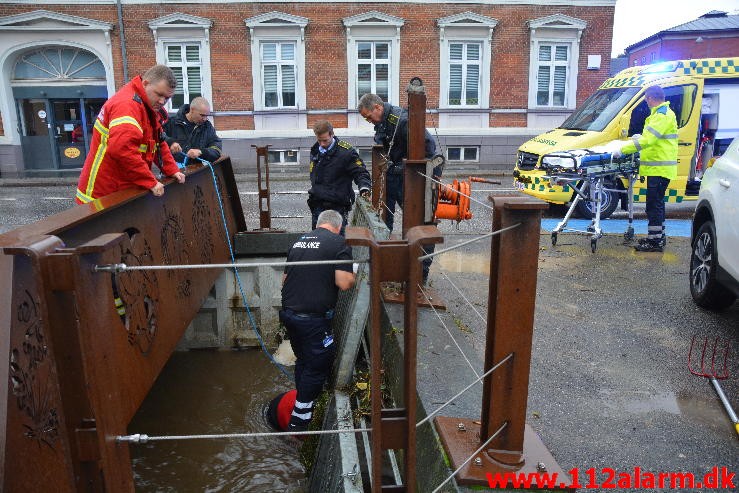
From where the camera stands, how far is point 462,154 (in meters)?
20.9

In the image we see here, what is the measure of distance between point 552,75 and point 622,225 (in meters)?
11.8

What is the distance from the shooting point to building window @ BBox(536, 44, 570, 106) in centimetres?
2022

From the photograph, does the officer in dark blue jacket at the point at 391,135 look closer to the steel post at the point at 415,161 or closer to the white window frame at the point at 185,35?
the steel post at the point at 415,161

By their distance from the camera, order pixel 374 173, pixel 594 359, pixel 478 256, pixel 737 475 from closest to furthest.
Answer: pixel 737 475, pixel 594 359, pixel 374 173, pixel 478 256

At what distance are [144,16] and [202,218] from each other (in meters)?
15.8

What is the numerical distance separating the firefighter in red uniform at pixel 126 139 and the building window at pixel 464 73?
55.5 ft

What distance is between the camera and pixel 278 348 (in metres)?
7.43

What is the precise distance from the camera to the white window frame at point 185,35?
742 inches

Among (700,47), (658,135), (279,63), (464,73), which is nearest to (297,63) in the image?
(279,63)

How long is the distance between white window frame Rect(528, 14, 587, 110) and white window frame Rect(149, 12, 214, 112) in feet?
35.2

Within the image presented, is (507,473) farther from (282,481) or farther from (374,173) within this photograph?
(374,173)

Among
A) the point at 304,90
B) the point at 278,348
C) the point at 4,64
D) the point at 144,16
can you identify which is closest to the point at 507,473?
the point at 278,348

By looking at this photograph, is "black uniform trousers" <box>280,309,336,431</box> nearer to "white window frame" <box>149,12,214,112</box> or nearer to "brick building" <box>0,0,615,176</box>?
"brick building" <box>0,0,615,176</box>

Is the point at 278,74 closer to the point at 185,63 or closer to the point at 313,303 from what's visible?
the point at 185,63
